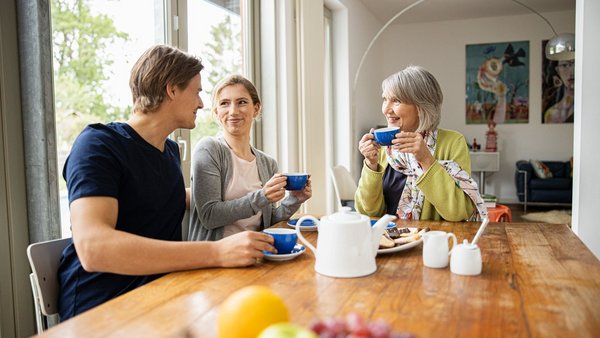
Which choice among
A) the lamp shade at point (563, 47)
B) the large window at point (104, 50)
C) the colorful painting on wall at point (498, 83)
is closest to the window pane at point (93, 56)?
the large window at point (104, 50)

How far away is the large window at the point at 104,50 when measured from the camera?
203 cm

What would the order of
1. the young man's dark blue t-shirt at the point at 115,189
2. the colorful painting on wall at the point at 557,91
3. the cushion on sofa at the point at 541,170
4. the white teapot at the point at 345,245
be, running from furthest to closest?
the colorful painting on wall at the point at 557,91 < the cushion on sofa at the point at 541,170 < the young man's dark blue t-shirt at the point at 115,189 < the white teapot at the point at 345,245

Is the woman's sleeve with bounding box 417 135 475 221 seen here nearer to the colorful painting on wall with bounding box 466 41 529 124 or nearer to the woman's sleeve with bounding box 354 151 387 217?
the woman's sleeve with bounding box 354 151 387 217

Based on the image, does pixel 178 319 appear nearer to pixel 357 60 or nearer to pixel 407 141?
pixel 407 141

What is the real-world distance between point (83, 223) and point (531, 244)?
1.26m

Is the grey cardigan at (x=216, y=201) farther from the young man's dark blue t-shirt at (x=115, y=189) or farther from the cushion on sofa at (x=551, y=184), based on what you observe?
the cushion on sofa at (x=551, y=184)

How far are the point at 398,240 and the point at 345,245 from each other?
36cm

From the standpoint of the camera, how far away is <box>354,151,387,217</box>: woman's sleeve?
6.81 feet

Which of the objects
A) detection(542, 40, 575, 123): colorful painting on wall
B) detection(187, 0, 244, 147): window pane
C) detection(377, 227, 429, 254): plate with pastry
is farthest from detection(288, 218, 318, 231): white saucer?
detection(542, 40, 575, 123): colorful painting on wall

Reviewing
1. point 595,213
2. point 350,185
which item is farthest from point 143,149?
point 595,213

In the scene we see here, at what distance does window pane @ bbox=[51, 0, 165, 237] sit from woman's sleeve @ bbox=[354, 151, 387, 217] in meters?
1.16

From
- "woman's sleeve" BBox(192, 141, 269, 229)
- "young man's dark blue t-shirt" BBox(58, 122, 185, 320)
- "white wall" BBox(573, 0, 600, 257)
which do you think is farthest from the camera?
"white wall" BBox(573, 0, 600, 257)

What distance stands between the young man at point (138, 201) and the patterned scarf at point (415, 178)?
819 mm

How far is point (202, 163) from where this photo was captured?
6.23 ft
